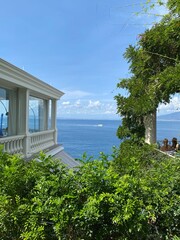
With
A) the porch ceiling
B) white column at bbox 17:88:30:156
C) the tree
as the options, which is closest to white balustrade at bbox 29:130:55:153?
white column at bbox 17:88:30:156

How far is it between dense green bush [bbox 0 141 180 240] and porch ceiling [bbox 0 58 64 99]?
453 centimetres

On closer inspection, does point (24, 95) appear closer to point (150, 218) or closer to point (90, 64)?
point (150, 218)

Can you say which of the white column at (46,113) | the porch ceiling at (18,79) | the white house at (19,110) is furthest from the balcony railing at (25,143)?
the porch ceiling at (18,79)

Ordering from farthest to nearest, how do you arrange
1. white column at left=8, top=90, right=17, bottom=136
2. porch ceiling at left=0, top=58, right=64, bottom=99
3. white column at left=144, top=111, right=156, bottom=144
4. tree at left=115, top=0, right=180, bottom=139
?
white column at left=144, top=111, right=156, bottom=144
white column at left=8, top=90, right=17, bottom=136
porch ceiling at left=0, top=58, right=64, bottom=99
tree at left=115, top=0, right=180, bottom=139

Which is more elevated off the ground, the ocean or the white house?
the white house

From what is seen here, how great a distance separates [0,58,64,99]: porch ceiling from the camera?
704cm

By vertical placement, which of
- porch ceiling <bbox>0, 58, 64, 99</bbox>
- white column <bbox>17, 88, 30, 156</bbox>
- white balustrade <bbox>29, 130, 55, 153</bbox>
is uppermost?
porch ceiling <bbox>0, 58, 64, 99</bbox>

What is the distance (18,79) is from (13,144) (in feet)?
6.44

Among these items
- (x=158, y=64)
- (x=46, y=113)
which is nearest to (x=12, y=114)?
(x=46, y=113)

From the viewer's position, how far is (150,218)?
2.66 metres

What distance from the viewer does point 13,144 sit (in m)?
8.47

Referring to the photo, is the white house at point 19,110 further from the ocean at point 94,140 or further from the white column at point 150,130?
the white column at point 150,130

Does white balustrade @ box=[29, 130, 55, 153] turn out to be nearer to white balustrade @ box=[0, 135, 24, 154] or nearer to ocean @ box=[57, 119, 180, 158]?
white balustrade @ box=[0, 135, 24, 154]

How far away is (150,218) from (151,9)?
3.66m
